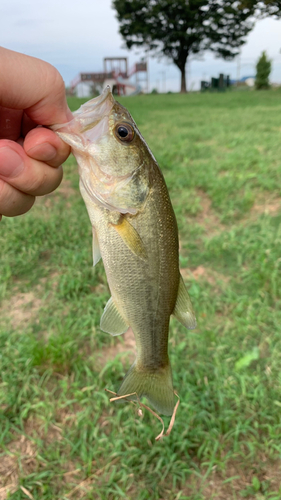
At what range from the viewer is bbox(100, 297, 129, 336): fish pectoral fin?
140 cm

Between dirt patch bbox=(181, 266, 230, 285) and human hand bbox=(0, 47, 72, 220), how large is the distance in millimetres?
2259

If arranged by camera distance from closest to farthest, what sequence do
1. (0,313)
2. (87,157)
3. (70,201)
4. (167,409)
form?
Answer: (87,157) → (167,409) → (0,313) → (70,201)

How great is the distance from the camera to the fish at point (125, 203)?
1.28m

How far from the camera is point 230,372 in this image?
2.57 m

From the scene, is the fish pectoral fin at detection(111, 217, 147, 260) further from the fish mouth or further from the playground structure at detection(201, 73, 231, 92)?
the playground structure at detection(201, 73, 231, 92)

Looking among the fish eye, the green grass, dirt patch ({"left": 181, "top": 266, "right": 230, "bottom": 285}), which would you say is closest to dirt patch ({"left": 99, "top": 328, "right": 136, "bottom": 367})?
the green grass

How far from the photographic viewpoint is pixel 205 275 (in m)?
3.56

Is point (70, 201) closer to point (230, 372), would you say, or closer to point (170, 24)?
point (230, 372)

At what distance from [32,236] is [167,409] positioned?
3102 mm

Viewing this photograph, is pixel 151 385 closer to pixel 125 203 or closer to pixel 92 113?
pixel 125 203

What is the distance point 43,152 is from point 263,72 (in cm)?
3248

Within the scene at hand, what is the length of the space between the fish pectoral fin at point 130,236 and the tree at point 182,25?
110 feet

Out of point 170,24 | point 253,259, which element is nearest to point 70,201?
point 253,259

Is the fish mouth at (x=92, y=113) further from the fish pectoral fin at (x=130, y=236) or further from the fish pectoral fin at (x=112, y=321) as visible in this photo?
the fish pectoral fin at (x=112, y=321)
